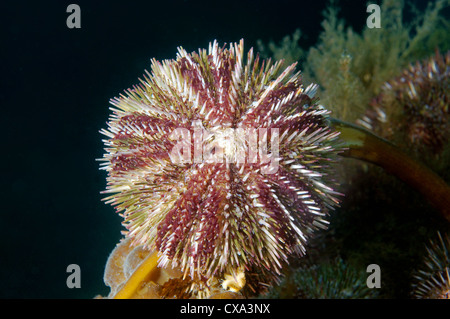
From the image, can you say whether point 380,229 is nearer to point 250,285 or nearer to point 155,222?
point 250,285

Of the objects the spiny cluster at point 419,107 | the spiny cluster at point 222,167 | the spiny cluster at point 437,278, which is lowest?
the spiny cluster at point 437,278

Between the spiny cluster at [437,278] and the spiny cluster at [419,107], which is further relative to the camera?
the spiny cluster at [419,107]

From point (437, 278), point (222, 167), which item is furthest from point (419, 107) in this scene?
point (222, 167)

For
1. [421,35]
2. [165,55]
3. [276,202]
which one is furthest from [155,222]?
[165,55]

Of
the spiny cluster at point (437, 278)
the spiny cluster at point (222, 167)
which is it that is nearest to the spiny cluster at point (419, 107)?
the spiny cluster at point (437, 278)

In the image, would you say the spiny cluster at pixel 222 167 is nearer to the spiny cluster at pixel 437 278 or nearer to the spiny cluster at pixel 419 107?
the spiny cluster at pixel 437 278

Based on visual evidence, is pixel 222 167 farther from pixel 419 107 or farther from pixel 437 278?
pixel 419 107

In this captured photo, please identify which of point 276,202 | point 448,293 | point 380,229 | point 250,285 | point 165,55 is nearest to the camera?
point 276,202
